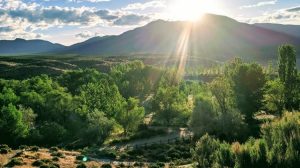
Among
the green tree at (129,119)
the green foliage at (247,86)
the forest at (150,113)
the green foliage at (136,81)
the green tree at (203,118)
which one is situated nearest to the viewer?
the forest at (150,113)

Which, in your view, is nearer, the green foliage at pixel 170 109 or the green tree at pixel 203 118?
the green tree at pixel 203 118

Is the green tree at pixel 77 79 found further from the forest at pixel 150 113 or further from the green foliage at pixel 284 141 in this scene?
the green foliage at pixel 284 141

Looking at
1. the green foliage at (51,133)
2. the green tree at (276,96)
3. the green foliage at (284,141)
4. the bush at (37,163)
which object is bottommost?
the green foliage at (51,133)

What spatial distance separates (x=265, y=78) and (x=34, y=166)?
82.4 metres

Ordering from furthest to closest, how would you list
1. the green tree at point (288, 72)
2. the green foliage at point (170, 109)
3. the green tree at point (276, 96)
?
the green foliage at point (170, 109)
the green tree at point (288, 72)
the green tree at point (276, 96)

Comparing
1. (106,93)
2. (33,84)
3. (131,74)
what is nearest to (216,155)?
(106,93)

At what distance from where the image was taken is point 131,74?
19125cm

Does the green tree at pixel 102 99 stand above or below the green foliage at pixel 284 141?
below

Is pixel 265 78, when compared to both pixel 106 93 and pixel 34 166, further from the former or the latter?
pixel 34 166

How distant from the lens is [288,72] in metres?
111

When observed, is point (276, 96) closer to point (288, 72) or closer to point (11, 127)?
point (288, 72)

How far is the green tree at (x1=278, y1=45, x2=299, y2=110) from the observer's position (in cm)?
11069

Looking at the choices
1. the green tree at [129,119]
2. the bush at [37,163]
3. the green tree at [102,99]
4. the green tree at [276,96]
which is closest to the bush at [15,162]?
the bush at [37,163]

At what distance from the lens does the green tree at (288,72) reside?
363 ft
